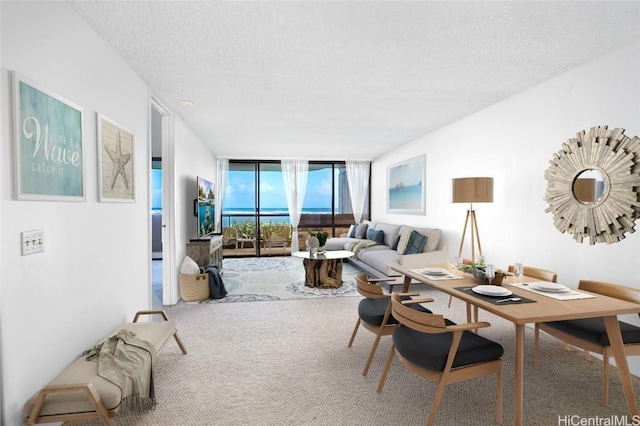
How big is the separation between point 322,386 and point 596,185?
286cm

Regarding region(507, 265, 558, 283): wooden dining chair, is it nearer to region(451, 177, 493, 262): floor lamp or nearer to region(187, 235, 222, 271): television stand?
region(451, 177, 493, 262): floor lamp

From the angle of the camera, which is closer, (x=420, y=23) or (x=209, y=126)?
(x=420, y=23)

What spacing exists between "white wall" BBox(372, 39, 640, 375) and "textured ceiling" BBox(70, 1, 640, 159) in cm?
20

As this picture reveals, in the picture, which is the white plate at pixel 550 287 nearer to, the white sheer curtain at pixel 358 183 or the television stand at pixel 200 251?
the television stand at pixel 200 251

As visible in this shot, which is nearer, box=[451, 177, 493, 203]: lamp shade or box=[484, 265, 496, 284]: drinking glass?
box=[484, 265, 496, 284]: drinking glass

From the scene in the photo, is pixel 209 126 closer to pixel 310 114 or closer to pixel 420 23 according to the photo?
pixel 310 114

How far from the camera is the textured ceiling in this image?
219cm

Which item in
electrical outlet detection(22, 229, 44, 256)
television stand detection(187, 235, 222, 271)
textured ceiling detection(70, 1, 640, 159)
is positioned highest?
textured ceiling detection(70, 1, 640, 159)

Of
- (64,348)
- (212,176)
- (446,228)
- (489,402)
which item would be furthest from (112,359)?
(212,176)

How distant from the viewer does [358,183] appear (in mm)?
8914

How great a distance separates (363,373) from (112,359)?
5.67 feet

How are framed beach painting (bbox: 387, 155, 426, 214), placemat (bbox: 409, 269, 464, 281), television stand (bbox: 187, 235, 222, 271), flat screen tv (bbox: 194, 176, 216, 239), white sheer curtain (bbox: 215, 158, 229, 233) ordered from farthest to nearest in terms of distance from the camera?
white sheer curtain (bbox: 215, 158, 229, 233), framed beach painting (bbox: 387, 155, 426, 214), flat screen tv (bbox: 194, 176, 216, 239), television stand (bbox: 187, 235, 222, 271), placemat (bbox: 409, 269, 464, 281)

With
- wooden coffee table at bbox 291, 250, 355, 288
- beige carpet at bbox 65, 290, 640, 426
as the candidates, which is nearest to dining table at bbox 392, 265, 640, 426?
beige carpet at bbox 65, 290, 640, 426

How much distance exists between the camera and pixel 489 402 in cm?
225
